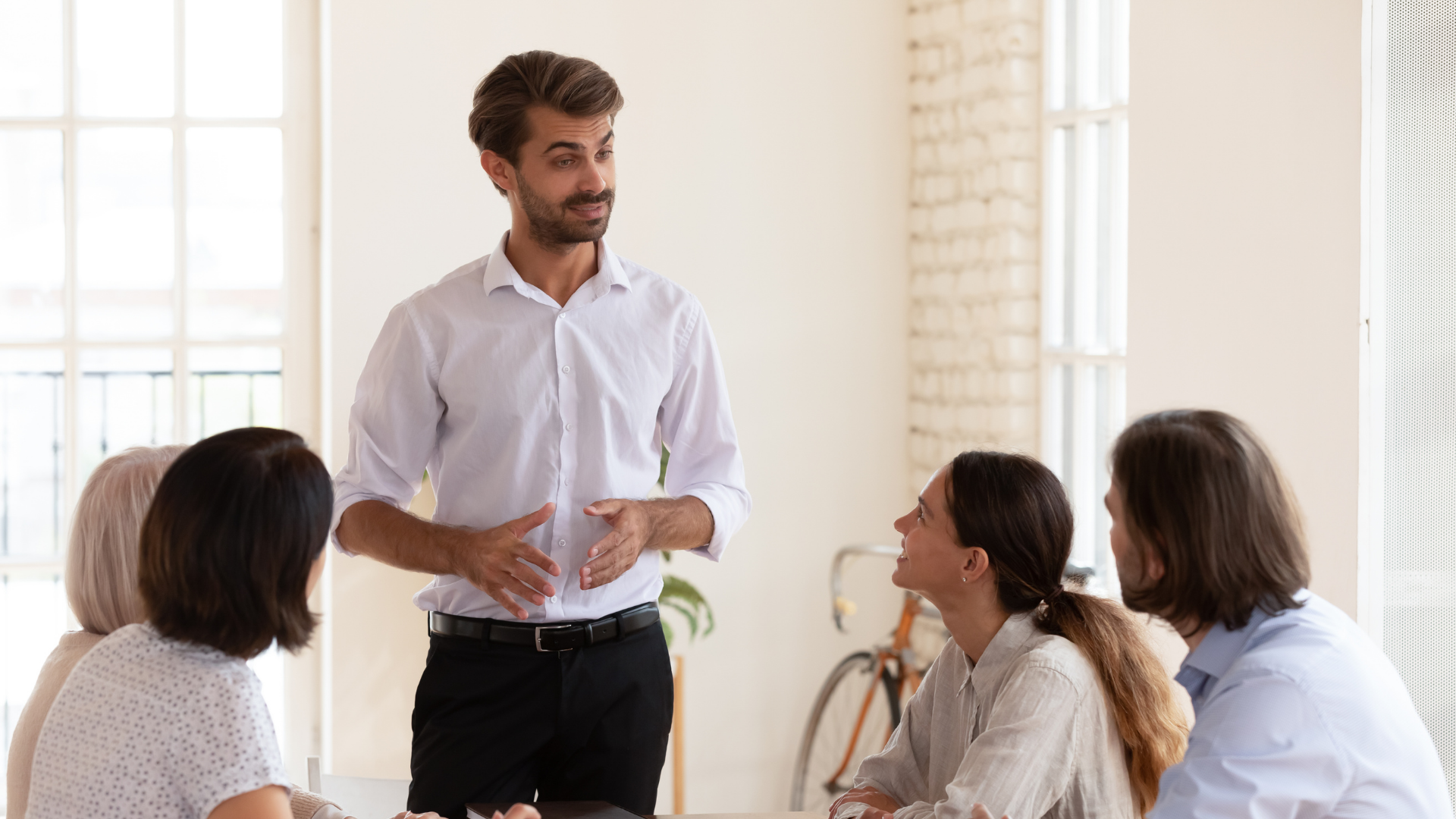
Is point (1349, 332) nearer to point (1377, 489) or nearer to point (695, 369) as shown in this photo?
point (1377, 489)

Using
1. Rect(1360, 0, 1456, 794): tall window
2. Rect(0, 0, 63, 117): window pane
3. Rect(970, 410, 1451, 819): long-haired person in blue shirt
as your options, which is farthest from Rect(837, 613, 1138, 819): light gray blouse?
Rect(0, 0, 63, 117): window pane

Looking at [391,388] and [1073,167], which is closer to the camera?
[391,388]

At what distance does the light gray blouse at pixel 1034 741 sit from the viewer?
170cm

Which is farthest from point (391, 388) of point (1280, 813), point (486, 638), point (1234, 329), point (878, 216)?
point (878, 216)

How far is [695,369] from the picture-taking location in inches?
95.0

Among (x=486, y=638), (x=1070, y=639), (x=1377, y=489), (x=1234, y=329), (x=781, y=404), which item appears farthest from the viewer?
(x=781, y=404)

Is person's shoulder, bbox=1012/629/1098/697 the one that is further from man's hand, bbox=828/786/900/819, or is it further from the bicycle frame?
the bicycle frame

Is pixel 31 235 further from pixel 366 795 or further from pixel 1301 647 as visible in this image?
pixel 1301 647

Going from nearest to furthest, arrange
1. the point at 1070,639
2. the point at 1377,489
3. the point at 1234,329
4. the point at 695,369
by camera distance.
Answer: the point at 1070,639 < the point at 695,369 < the point at 1377,489 < the point at 1234,329

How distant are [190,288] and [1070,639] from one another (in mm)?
3326

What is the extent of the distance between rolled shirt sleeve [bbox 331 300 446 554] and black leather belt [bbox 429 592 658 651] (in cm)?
24

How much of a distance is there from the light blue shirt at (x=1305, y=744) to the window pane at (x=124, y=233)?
3666 millimetres

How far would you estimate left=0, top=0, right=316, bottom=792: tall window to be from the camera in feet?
13.4

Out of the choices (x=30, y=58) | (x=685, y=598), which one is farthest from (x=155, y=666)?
(x=30, y=58)
